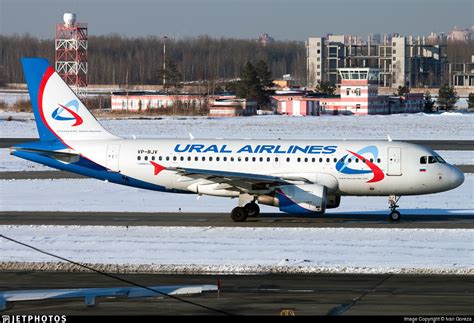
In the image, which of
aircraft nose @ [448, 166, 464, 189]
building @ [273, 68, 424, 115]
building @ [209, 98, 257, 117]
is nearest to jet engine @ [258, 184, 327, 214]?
aircraft nose @ [448, 166, 464, 189]

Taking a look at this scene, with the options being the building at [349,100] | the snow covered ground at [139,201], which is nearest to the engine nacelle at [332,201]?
the snow covered ground at [139,201]

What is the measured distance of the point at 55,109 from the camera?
127ft

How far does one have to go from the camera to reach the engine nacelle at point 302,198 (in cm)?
3438

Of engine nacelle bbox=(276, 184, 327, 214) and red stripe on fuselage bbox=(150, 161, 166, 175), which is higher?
red stripe on fuselage bbox=(150, 161, 166, 175)

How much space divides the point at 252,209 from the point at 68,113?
8.77 metres

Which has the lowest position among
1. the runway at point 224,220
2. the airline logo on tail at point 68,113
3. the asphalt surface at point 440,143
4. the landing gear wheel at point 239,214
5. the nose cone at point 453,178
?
the asphalt surface at point 440,143

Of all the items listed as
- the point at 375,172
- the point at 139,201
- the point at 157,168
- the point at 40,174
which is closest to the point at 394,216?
the point at 375,172

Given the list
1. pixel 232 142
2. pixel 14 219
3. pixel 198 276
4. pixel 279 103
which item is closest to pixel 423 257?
pixel 198 276

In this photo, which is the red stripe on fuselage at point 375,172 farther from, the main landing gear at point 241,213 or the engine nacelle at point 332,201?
the main landing gear at point 241,213

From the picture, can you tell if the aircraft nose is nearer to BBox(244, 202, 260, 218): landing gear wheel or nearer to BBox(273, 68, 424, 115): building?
BBox(244, 202, 260, 218): landing gear wheel

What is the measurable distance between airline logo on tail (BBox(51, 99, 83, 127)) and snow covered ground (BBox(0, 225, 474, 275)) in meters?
6.92

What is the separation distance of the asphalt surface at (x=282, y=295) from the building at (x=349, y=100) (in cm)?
12264

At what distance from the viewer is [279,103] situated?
156 meters

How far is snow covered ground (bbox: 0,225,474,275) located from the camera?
86.1 ft
